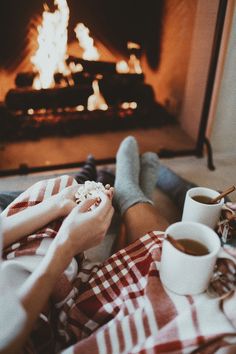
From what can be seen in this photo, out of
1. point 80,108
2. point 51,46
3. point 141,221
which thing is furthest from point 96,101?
point 141,221

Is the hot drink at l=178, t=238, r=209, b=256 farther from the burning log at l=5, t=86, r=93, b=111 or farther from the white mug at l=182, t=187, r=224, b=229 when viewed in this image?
the burning log at l=5, t=86, r=93, b=111

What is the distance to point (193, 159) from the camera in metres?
1.47

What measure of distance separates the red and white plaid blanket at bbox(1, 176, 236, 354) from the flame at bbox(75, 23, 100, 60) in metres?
0.77

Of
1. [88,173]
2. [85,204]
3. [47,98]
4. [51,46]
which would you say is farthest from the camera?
[47,98]

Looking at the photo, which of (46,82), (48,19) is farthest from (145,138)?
(48,19)

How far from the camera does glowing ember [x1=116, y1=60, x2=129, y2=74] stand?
1444mm

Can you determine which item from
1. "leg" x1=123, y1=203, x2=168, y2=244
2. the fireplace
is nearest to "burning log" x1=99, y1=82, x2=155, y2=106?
the fireplace

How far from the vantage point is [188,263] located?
1.43 feet

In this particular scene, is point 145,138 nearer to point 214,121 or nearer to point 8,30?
point 214,121

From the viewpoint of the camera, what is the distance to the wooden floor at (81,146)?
1396mm

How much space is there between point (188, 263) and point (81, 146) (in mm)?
1135

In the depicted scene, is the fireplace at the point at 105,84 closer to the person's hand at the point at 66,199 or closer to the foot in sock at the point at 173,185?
the foot in sock at the point at 173,185

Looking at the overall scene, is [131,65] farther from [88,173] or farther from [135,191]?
[135,191]

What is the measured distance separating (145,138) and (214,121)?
345 mm
